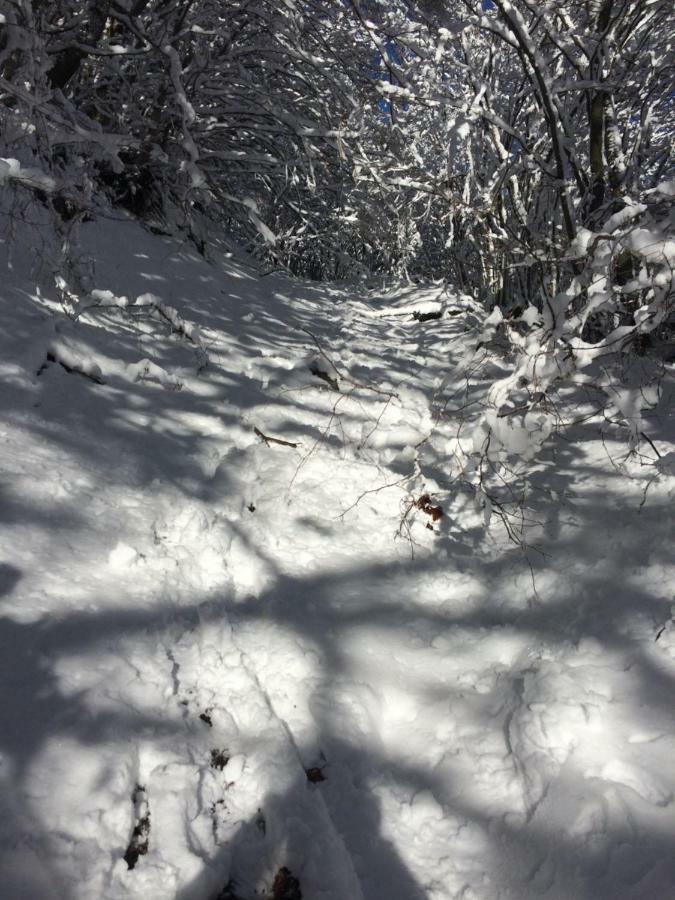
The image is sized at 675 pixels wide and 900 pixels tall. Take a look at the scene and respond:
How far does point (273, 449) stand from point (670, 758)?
1.86 meters

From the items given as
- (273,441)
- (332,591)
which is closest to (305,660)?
(332,591)

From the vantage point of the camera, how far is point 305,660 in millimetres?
1572

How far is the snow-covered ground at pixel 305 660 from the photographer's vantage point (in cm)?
108

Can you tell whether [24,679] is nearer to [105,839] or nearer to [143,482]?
[105,839]

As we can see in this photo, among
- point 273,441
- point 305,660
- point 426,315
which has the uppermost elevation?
point 426,315

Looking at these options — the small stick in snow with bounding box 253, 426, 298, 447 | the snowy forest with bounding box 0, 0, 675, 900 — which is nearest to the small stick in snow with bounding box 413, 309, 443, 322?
the snowy forest with bounding box 0, 0, 675, 900

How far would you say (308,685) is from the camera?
1.50 meters

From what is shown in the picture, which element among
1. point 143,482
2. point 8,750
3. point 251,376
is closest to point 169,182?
point 251,376

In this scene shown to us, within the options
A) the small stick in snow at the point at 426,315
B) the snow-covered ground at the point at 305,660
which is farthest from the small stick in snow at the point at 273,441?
the small stick in snow at the point at 426,315

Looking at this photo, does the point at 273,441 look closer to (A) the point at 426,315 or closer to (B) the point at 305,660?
(B) the point at 305,660

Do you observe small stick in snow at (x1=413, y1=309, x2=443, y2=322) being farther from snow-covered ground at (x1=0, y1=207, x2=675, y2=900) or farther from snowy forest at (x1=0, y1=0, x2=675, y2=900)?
snow-covered ground at (x1=0, y1=207, x2=675, y2=900)

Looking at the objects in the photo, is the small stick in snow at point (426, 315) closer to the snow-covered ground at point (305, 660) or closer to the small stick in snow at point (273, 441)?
the snow-covered ground at point (305, 660)

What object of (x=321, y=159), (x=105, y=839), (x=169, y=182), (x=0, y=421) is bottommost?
(x=105, y=839)

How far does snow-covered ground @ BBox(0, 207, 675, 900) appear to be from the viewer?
3.55ft
